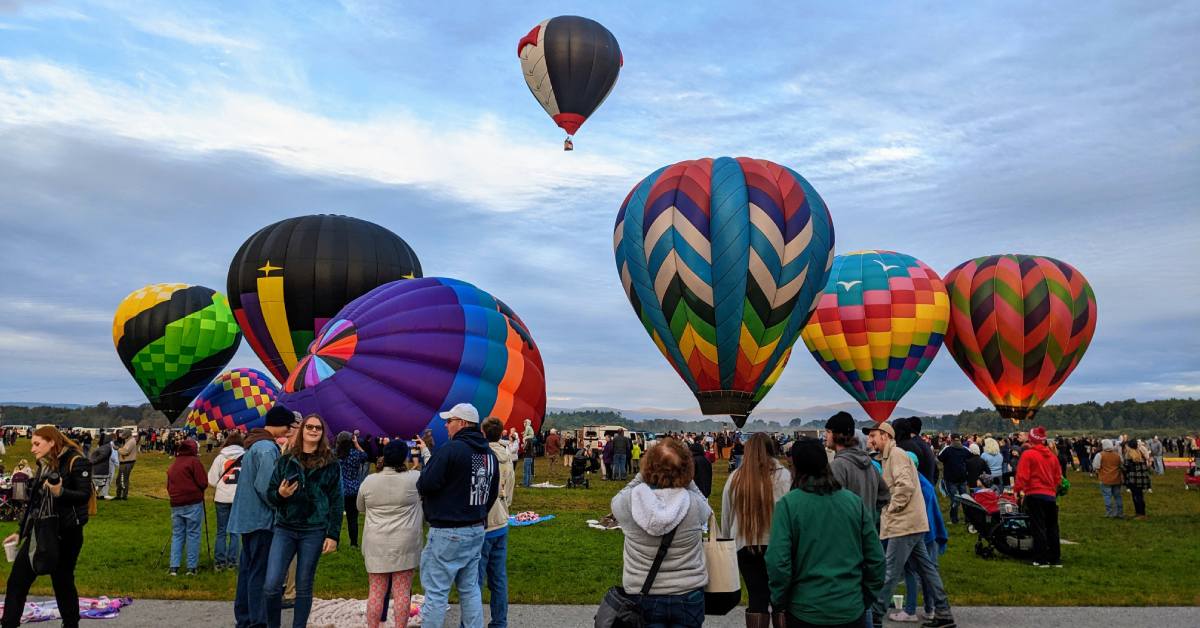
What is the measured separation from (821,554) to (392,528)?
306 centimetres

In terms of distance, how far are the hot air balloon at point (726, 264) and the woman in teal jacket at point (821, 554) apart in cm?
2009

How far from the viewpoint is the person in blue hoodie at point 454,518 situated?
18.6ft

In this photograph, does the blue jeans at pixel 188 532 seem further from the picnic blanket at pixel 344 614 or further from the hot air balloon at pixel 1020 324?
the hot air balloon at pixel 1020 324

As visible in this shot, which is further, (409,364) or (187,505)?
(409,364)

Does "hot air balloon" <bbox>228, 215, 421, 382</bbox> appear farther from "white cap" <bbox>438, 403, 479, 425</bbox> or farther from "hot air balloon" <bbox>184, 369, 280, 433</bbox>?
"white cap" <bbox>438, 403, 479, 425</bbox>

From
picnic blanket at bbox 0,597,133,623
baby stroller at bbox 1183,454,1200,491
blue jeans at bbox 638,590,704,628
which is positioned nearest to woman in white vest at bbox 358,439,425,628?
blue jeans at bbox 638,590,704,628

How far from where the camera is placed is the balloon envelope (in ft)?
102

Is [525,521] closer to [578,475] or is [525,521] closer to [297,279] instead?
[578,475]

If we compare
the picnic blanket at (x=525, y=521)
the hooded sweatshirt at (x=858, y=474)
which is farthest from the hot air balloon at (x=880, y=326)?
the hooded sweatshirt at (x=858, y=474)

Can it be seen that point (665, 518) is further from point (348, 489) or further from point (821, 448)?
point (348, 489)

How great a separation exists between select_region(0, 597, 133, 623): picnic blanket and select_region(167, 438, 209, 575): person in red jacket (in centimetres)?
151

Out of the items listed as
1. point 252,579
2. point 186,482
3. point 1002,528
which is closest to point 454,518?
point 252,579

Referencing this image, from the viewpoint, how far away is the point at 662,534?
4410mm

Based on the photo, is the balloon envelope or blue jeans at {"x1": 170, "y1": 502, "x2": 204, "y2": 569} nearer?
blue jeans at {"x1": 170, "y1": 502, "x2": 204, "y2": 569}
